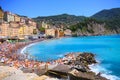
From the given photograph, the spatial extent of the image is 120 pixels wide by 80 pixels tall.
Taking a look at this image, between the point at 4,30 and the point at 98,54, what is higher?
the point at 4,30

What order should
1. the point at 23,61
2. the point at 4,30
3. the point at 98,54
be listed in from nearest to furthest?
the point at 23,61, the point at 98,54, the point at 4,30

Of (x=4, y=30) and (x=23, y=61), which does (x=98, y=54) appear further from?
(x=4, y=30)

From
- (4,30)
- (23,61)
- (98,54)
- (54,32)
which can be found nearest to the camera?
(23,61)

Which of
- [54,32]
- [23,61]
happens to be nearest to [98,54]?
[23,61]

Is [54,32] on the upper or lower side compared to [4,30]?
lower

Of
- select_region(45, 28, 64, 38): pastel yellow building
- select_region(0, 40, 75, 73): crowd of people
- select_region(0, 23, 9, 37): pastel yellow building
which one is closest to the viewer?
select_region(0, 40, 75, 73): crowd of people

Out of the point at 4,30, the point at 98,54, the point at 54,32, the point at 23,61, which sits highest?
the point at 4,30

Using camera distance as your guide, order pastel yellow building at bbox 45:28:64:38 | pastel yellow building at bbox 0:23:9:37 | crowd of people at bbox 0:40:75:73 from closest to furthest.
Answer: crowd of people at bbox 0:40:75:73 → pastel yellow building at bbox 0:23:9:37 → pastel yellow building at bbox 45:28:64:38

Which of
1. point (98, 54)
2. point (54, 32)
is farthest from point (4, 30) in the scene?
point (54, 32)

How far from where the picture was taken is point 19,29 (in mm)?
115438

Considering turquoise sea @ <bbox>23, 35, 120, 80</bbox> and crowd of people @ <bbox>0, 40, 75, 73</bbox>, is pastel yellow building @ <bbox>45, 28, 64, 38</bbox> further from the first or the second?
crowd of people @ <bbox>0, 40, 75, 73</bbox>

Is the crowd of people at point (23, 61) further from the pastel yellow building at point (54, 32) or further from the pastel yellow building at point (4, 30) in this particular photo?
the pastel yellow building at point (54, 32)

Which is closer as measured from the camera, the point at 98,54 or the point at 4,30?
the point at 98,54

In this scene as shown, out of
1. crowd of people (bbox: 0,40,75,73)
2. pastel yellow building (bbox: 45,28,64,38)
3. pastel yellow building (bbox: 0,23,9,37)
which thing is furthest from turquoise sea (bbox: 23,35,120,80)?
pastel yellow building (bbox: 45,28,64,38)
